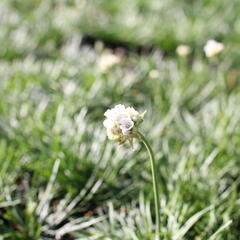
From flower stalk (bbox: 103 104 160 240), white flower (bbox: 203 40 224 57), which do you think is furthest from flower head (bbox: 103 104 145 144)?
white flower (bbox: 203 40 224 57)

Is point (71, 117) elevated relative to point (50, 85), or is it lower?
lower

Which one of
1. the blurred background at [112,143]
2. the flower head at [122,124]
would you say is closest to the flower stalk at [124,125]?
the flower head at [122,124]

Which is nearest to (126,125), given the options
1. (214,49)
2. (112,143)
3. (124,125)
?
(124,125)

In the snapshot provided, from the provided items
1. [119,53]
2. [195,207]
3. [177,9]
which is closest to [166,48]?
[119,53]

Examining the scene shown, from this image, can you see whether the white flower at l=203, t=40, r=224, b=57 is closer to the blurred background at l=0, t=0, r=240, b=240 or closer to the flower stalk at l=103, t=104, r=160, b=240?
the blurred background at l=0, t=0, r=240, b=240

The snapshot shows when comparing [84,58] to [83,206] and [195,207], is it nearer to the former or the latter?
[83,206]

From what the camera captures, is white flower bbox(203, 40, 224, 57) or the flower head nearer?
the flower head
